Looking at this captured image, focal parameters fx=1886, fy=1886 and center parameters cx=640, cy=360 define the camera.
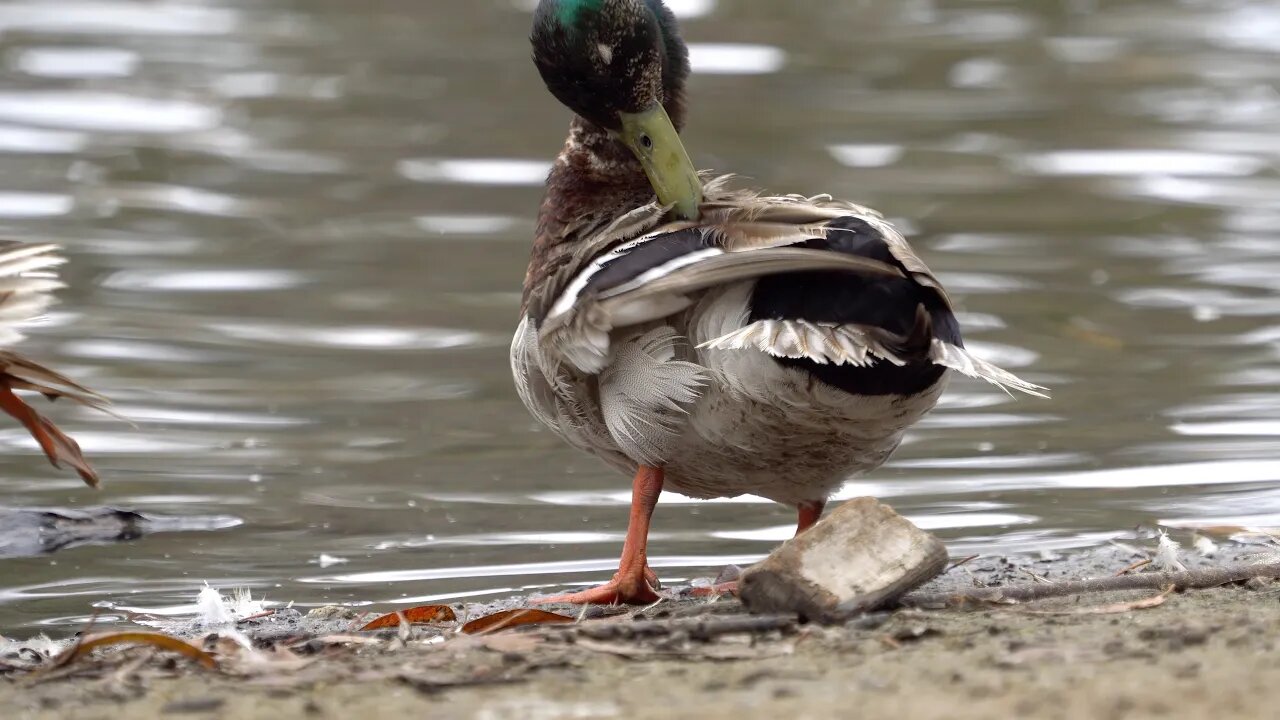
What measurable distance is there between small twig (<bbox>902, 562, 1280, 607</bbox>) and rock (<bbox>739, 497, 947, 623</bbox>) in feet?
0.31

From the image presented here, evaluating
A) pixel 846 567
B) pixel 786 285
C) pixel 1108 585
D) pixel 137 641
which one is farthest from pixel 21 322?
pixel 1108 585

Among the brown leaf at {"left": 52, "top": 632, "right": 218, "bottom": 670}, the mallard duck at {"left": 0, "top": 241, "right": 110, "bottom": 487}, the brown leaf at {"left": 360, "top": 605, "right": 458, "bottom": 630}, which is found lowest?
the brown leaf at {"left": 360, "top": 605, "right": 458, "bottom": 630}

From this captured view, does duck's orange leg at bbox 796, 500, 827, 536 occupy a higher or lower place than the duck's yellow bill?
lower

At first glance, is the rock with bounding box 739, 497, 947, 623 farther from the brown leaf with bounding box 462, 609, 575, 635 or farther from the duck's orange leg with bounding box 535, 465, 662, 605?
the duck's orange leg with bounding box 535, 465, 662, 605

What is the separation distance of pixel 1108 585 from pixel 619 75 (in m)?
1.92

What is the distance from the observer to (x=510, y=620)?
14.4 feet

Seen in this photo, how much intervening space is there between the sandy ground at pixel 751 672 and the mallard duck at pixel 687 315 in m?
0.63

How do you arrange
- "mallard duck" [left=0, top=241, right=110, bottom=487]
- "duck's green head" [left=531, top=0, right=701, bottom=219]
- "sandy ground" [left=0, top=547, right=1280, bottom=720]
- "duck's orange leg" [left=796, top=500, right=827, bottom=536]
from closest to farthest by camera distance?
"sandy ground" [left=0, top=547, right=1280, bottom=720] < "mallard duck" [left=0, top=241, right=110, bottom=487] < "duck's green head" [left=531, top=0, right=701, bottom=219] < "duck's orange leg" [left=796, top=500, right=827, bottom=536]

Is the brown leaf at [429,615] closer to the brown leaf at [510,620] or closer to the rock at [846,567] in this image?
the brown leaf at [510,620]

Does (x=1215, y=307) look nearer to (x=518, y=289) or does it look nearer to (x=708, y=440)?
(x=518, y=289)

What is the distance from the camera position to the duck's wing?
169 inches

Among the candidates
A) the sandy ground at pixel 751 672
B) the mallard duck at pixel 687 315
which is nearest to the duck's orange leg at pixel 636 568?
the mallard duck at pixel 687 315

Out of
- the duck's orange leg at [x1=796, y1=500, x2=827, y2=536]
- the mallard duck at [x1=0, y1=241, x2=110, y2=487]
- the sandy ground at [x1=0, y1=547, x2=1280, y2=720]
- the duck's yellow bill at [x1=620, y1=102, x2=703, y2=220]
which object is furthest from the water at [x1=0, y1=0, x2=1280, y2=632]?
the sandy ground at [x1=0, y1=547, x2=1280, y2=720]

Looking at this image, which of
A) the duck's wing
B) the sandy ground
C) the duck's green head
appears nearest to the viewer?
the sandy ground
